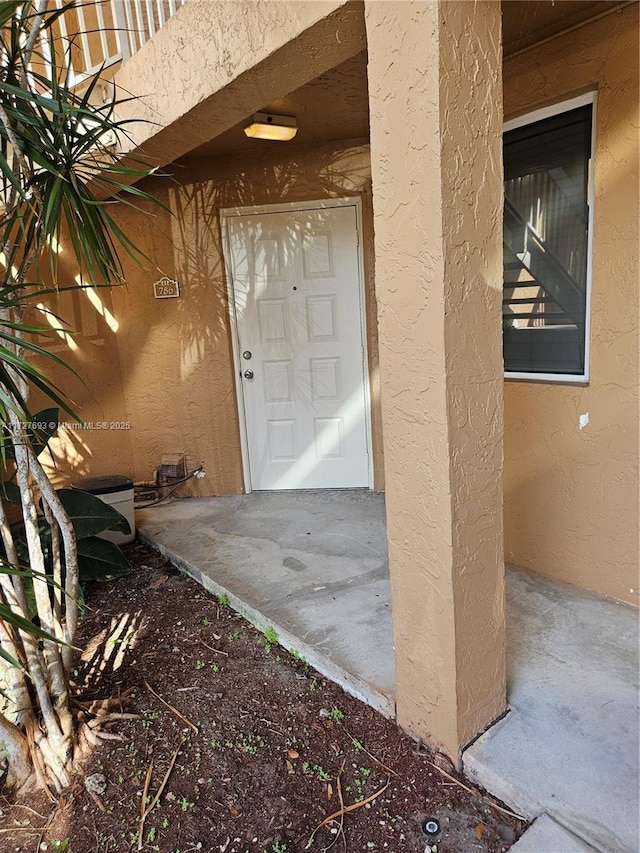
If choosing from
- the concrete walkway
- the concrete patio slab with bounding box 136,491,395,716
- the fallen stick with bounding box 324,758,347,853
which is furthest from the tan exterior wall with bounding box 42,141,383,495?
the fallen stick with bounding box 324,758,347,853

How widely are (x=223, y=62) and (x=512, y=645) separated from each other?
238cm

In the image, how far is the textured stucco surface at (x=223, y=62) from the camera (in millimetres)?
1652

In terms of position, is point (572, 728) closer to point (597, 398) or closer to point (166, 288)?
point (597, 398)

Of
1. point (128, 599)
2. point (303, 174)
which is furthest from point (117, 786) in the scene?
point (303, 174)

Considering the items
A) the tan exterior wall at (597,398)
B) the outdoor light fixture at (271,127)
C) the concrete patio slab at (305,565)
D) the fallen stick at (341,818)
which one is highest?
the outdoor light fixture at (271,127)

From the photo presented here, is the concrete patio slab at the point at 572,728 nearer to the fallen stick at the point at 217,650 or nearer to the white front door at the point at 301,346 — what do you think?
the fallen stick at the point at 217,650

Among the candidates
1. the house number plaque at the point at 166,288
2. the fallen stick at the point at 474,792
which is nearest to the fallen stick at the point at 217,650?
the fallen stick at the point at 474,792

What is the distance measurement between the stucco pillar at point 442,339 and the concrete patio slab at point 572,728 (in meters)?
0.11

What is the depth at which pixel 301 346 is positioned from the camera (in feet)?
13.1

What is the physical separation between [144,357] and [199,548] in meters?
1.65

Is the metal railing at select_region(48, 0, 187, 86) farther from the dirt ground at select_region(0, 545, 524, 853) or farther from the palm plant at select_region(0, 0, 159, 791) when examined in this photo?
the dirt ground at select_region(0, 545, 524, 853)

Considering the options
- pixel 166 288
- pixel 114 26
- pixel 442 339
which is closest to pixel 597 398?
pixel 442 339

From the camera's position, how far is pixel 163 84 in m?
2.46

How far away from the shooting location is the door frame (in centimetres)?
378
